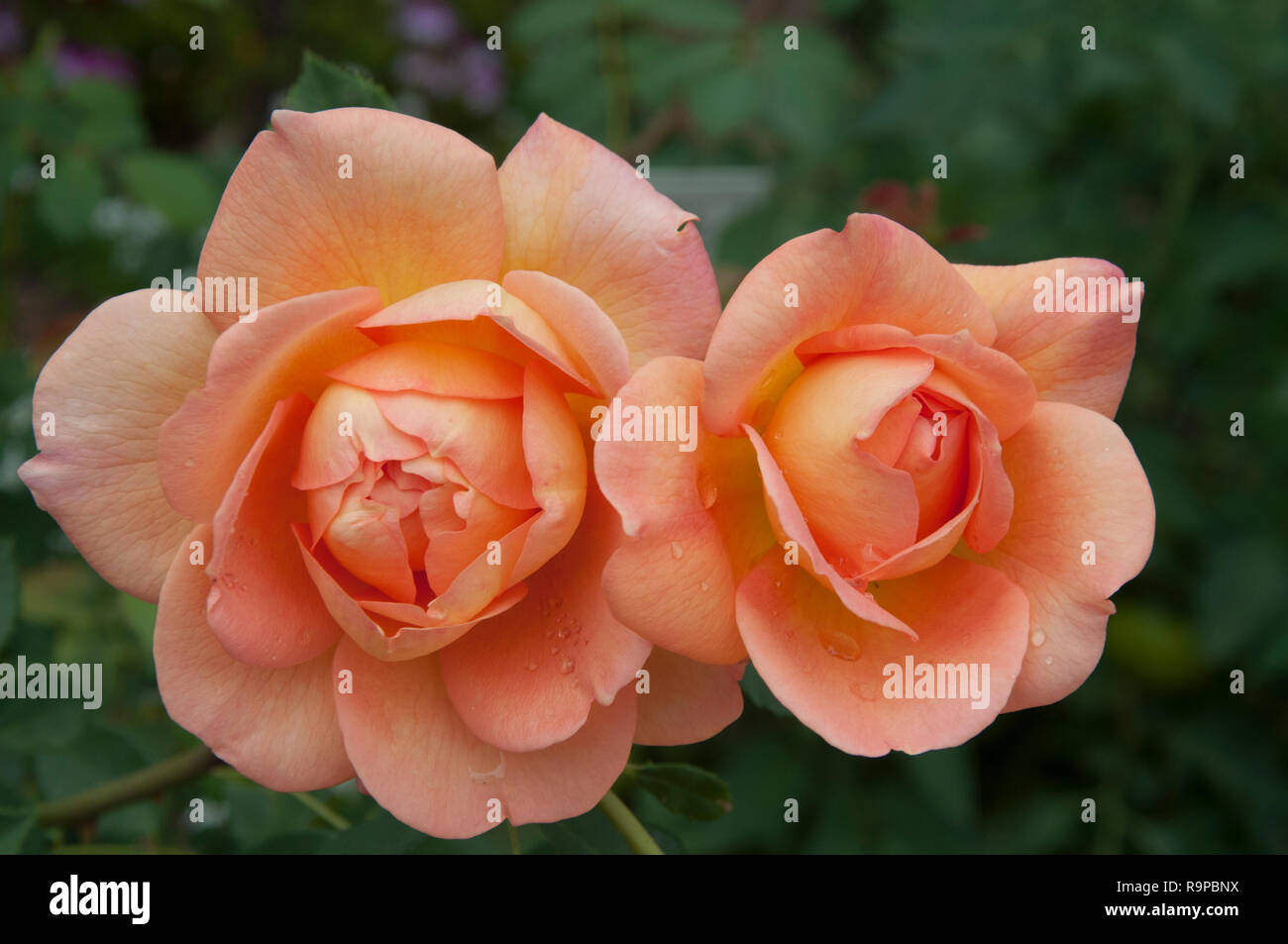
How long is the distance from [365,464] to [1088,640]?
1.89 ft

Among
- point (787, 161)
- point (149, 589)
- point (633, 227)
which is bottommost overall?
point (149, 589)

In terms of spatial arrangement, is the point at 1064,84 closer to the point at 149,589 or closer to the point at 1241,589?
the point at 1241,589

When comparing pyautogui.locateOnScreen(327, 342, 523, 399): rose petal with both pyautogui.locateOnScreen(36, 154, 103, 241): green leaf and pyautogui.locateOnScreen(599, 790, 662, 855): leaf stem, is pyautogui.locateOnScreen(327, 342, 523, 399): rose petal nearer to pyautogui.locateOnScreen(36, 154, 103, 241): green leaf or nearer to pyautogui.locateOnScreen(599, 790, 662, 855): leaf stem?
pyautogui.locateOnScreen(599, 790, 662, 855): leaf stem

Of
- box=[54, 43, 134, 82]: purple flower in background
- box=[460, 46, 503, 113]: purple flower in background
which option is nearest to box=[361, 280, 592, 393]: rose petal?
box=[54, 43, 134, 82]: purple flower in background

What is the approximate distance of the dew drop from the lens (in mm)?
874

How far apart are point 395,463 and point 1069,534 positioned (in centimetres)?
54

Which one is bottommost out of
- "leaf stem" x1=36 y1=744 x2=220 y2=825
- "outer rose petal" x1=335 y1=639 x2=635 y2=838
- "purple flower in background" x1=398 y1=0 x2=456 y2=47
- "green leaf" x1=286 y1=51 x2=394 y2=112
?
"leaf stem" x1=36 y1=744 x2=220 y2=825

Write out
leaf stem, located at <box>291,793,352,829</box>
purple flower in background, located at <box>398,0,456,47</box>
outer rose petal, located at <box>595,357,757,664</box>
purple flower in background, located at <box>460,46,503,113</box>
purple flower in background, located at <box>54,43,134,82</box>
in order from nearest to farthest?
1. outer rose petal, located at <box>595,357,757,664</box>
2. leaf stem, located at <box>291,793,352,829</box>
3. purple flower in background, located at <box>54,43,134,82</box>
4. purple flower in background, located at <box>398,0,456,47</box>
5. purple flower in background, located at <box>460,46,503,113</box>

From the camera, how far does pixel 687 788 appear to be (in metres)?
1.17

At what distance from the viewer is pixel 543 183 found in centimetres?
88

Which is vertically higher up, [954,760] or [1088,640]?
[1088,640]

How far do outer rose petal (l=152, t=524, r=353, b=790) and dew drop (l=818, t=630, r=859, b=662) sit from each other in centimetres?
41

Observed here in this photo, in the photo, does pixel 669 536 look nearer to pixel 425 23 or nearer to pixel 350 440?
pixel 350 440

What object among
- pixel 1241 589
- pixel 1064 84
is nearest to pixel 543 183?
pixel 1064 84
